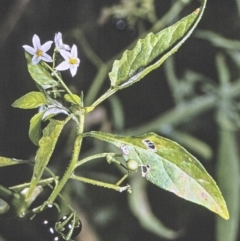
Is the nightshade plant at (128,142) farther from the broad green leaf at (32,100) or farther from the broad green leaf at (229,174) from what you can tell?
the broad green leaf at (229,174)

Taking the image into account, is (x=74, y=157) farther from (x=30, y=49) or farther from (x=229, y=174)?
(x=229, y=174)

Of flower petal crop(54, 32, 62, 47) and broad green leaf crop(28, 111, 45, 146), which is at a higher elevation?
flower petal crop(54, 32, 62, 47)

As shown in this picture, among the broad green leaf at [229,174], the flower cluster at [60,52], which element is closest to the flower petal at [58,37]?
the flower cluster at [60,52]

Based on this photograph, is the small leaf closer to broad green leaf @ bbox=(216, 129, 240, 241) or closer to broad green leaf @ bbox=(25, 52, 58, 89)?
broad green leaf @ bbox=(25, 52, 58, 89)

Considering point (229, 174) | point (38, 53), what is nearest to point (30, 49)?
point (38, 53)

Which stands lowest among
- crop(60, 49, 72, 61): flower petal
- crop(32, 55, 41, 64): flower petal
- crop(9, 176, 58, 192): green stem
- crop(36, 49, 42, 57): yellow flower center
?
crop(9, 176, 58, 192): green stem

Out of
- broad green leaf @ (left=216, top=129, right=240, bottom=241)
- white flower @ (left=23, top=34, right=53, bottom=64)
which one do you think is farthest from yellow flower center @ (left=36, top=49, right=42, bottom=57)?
broad green leaf @ (left=216, top=129, right=240, bottom=241)

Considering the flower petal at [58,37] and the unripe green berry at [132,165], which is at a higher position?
the flower petal at [58,37]
